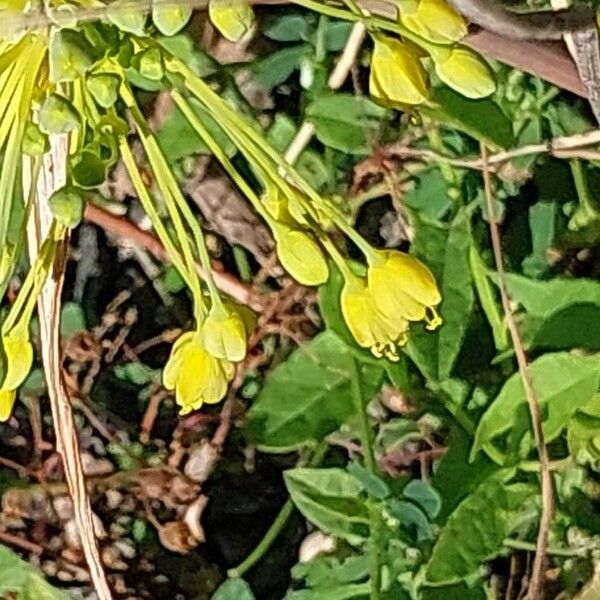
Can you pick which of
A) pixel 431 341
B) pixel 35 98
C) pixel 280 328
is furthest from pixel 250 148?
pixel 280 328

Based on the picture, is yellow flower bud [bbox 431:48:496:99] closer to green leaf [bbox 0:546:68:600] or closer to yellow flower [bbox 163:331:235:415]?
yellow flower [bbox 163:331:235:415]

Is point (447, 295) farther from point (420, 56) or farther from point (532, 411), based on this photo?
point (420, 56)

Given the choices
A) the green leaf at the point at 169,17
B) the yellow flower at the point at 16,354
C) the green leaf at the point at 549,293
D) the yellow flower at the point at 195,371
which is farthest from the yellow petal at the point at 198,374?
the green leaf at the point at 549,293

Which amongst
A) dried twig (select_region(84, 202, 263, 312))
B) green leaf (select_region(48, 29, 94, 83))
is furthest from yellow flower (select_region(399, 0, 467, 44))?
dried twig (select_region(84, 202, 263, 312))

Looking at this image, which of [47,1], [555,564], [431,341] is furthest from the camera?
[555,564]

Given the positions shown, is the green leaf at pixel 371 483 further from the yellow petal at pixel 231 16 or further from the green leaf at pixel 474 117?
the yellow petal at pixel 231 16

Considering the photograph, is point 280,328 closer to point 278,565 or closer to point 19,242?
point 278,565
